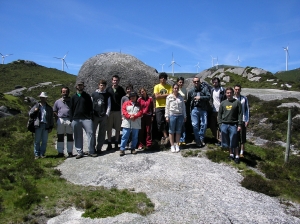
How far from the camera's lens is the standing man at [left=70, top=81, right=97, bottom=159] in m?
12.7

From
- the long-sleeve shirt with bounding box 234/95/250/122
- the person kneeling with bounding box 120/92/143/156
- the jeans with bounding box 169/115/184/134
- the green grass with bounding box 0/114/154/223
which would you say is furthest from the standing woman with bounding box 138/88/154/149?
the green grass with bounding box 0/114/154/223

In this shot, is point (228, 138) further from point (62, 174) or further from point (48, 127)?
point (48, 127)

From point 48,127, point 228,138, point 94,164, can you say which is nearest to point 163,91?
point 228,138

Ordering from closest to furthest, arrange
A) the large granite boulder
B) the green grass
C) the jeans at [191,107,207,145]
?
the green grass, the jeans at [191,107,207,145], the large granite boulder

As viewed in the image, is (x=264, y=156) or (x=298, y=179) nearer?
(x=298, y=179)

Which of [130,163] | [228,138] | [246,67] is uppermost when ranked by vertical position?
[246,67]

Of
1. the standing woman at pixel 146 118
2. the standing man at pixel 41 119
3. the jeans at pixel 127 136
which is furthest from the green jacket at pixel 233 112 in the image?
the standing man at pixel 41 119

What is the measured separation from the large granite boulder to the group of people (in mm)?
3152

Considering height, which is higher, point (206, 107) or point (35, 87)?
point (35, 87)

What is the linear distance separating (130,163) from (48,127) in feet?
14.6

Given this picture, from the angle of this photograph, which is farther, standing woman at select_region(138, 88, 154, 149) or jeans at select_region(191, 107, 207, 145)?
jeans at select_region(191, 107, 207, 145)

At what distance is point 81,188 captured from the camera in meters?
10.0

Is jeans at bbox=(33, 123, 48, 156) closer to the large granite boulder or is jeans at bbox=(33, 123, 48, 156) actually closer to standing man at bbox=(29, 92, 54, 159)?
standing man at bbox=(29, 92, 54, 159)

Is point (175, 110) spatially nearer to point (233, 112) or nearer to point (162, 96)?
point (162, 96)
